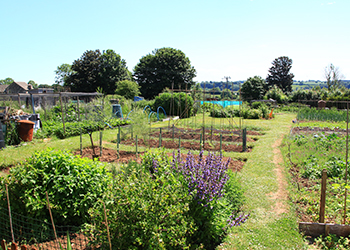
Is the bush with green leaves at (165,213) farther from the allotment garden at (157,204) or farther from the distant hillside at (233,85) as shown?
the distant hillside at (233,85)

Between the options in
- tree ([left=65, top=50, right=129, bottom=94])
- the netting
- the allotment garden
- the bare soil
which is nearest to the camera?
the allotment garden

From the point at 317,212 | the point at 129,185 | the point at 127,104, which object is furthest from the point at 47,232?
the point at 127,104

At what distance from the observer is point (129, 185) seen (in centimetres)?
282

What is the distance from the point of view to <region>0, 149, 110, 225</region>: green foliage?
3.22 meters

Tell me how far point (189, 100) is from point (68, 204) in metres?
16.0

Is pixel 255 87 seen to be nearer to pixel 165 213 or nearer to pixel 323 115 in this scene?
pixel 323 115

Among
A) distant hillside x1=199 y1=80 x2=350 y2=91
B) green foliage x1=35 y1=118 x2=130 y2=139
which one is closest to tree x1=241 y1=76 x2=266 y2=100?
distant hillside x1=199 y1=80 x2=350 y2=91

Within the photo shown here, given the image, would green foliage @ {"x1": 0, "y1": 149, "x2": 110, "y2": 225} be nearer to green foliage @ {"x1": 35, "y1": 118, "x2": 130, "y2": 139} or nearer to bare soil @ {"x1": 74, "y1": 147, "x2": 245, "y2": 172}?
bare soil @ {"x1": 74, "y1": 147, "x2": 245, "y2": 172}

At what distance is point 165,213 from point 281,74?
68287 millimetres

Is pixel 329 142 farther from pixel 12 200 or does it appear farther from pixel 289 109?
pixel 289 109

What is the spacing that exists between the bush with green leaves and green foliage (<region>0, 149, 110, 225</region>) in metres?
0.59

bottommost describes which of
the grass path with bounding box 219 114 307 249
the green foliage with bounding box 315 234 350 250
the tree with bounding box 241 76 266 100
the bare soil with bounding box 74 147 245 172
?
the green foliage with bounding box 315 234 350 250

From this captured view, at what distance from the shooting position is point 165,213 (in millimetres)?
2637

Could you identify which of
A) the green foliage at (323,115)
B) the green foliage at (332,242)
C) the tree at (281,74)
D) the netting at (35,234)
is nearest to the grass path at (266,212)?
the green foliage at (332,242)
